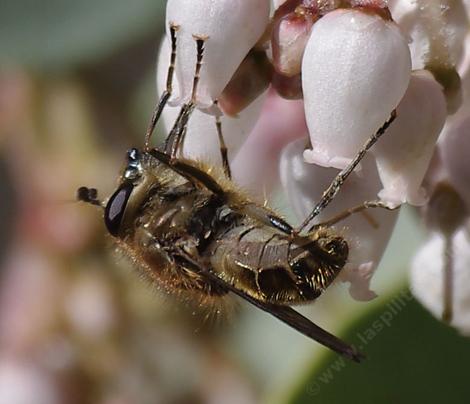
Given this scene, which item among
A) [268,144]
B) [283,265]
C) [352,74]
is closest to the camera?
[352,74]

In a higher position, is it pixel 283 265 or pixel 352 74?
pixel 352 74

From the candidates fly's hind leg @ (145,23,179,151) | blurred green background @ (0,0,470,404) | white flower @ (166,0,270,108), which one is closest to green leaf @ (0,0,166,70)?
blurred green background @ (0,0,470,404)

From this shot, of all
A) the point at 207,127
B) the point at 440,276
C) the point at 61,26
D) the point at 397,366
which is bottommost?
the point at 397,366

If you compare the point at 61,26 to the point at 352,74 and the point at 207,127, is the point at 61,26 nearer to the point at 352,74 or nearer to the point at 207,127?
the point at 207,127

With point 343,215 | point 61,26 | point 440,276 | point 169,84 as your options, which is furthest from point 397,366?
point 61,26

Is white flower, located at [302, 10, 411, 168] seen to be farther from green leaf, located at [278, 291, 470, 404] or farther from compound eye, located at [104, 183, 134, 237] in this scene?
green leaf, located at [278, 291, 470, 404]

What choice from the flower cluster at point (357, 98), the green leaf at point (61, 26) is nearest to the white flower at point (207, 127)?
the flower cluster at point (357, 98)

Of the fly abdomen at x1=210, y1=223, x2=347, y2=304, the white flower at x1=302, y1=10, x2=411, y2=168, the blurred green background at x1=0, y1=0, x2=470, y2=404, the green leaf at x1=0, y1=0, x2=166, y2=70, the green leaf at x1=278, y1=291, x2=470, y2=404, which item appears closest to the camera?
the white flower at x1=302, y1=10, x2=411, y2=168
